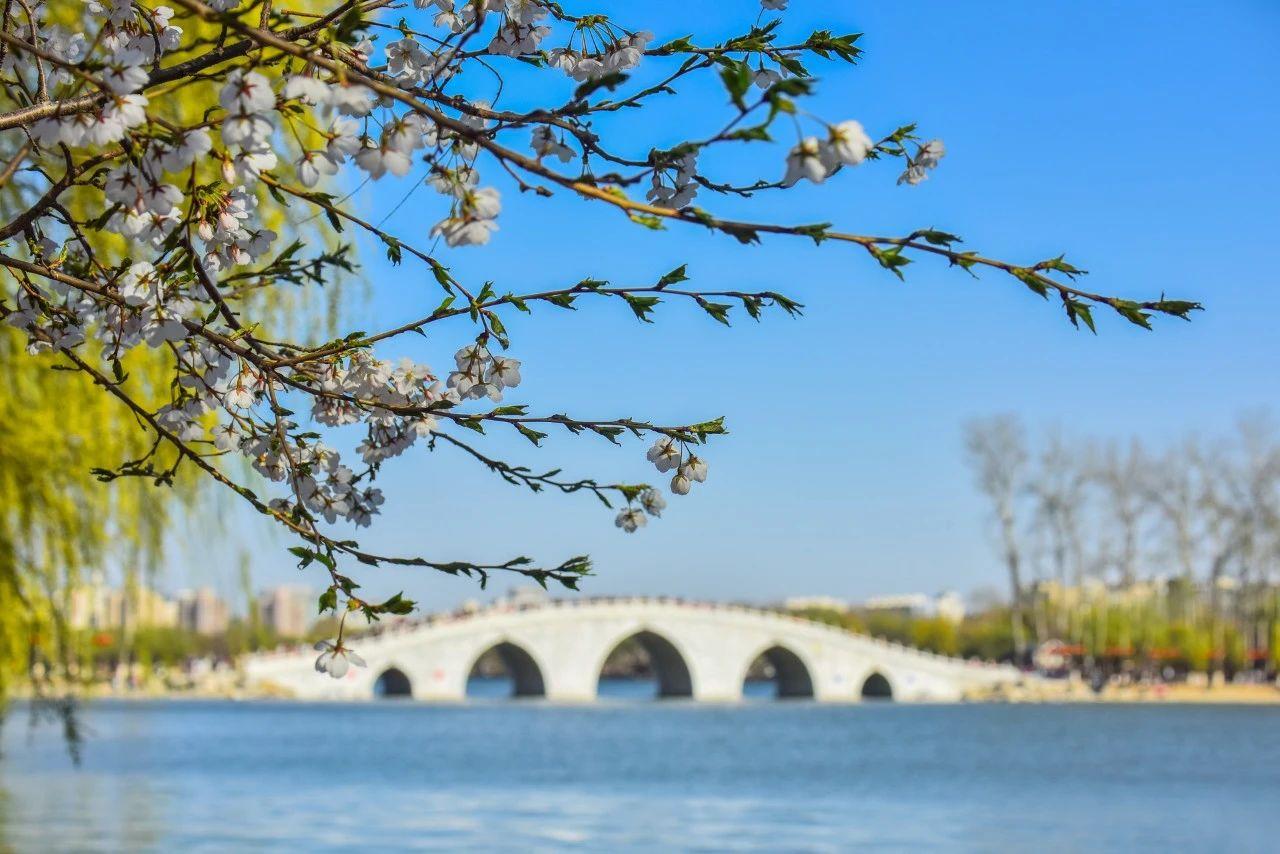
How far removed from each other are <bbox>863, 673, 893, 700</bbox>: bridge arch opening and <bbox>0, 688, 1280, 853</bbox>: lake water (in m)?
17.5

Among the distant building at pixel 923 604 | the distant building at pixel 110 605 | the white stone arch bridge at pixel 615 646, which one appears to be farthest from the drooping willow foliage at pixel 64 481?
the distant building at pixel 923 604

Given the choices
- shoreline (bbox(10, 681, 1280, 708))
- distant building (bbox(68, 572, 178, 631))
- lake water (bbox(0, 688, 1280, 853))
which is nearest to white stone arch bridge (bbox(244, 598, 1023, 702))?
shoreline (bbox(10, 681, 1280, 708))

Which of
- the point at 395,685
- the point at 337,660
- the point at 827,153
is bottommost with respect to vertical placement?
the point at 395,685

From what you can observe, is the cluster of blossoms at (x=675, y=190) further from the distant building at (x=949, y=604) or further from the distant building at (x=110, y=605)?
the distant building at (x=949, y=604)

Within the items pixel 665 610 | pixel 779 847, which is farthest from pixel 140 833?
pixel 665 610

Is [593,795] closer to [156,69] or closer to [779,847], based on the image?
[779,847]

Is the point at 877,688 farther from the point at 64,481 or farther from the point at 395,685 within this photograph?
the point at 64,481

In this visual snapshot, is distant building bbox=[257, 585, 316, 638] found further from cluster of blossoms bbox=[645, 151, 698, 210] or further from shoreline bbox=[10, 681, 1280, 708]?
cluster of blossoms bbox=[645, 151, 698, 210]

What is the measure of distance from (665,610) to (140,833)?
1445 inches

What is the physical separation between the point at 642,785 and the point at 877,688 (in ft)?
125

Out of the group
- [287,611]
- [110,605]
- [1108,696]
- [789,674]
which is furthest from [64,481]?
[287,611]

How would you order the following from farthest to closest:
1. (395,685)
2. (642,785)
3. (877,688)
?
(395,685) < (877,688) < (642,785)

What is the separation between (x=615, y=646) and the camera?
5312 centimetres

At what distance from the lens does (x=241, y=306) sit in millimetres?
5535
